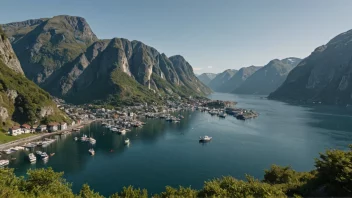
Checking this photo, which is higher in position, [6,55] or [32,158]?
[6,55]

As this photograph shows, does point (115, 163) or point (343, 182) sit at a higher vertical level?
point (343, 182)

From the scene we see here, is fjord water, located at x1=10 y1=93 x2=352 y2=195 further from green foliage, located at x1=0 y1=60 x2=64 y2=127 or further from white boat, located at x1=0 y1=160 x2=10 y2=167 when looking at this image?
green foliage, located at x1=0 y1=60 x2=64 y2=127

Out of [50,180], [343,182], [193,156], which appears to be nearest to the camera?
[343,182]

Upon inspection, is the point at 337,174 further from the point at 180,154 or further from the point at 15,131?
the point at 15,131

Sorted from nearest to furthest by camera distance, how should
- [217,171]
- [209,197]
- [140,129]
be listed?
[209,197] < [217,171] < [140,129]

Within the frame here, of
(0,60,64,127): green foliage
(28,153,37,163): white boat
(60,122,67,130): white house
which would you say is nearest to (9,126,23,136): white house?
(0,60,64,127): green foliage

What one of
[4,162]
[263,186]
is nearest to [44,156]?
[4,162]

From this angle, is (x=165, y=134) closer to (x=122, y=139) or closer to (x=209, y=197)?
(x=122, y=139)

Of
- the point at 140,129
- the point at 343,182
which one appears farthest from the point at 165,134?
the point at 343,182
